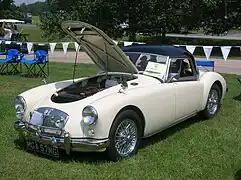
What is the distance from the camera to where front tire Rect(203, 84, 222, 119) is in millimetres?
6759

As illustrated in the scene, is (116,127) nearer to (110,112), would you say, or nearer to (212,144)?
(110,112)

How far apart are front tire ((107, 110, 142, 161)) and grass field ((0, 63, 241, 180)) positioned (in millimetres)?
110

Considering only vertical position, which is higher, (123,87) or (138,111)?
(123,87)

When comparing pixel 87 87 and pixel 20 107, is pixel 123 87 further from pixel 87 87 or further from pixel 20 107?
pixel 20 107

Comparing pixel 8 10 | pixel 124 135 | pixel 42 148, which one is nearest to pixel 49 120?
pixel 42 148

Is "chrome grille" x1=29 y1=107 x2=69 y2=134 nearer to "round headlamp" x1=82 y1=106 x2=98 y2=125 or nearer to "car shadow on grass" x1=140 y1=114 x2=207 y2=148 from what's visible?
"round headlamp" x1=82 y1=106 x2=98 y2=125

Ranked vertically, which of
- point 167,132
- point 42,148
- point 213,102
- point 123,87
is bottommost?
point 167,132

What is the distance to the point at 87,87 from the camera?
17.6 feet

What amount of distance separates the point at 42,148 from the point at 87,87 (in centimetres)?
109

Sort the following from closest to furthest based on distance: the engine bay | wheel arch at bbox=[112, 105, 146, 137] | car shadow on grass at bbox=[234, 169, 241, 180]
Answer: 1. car shadow on grass at bbox=[234, 169, 241, 180]
2. wheel arch at bbox=[112, 105, 146, 137]
3. the engine bay

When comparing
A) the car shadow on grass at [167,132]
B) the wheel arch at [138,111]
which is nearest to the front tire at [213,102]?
the car shadow on grass at [167,132]

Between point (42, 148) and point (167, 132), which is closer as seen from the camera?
point (42, 148)

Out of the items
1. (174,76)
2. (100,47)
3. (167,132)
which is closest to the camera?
(100,47)

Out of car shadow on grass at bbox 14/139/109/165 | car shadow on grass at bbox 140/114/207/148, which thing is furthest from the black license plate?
car shadow on grass at bbox 140/114/207/148
